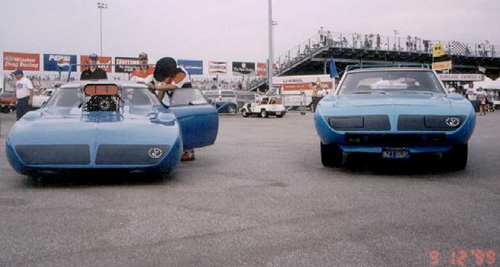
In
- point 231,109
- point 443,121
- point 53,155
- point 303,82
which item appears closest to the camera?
point 53,155

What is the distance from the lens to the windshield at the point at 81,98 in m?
6.03

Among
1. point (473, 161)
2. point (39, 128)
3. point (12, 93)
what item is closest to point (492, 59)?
point (12, 93)

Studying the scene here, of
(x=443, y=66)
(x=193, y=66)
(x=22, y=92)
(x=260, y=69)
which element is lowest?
(x=22, y=92)

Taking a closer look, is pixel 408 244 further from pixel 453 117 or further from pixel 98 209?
pixel 453 117

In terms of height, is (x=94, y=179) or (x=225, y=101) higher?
(x=225, y=101)

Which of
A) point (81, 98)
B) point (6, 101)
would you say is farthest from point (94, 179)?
point (6, 101)

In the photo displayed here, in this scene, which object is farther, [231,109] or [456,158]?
[231,109]

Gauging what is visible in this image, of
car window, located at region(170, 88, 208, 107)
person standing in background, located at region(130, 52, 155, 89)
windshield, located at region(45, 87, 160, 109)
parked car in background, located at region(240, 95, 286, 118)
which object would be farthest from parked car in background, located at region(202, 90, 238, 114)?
windshield, located at region(45, 87, 160, 109)

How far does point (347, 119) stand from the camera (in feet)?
18.2

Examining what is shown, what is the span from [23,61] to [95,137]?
56.2 m

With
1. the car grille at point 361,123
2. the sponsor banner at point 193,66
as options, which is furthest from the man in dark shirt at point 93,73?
the sponsor banner at point 193,66

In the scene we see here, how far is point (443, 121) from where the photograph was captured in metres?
5.40

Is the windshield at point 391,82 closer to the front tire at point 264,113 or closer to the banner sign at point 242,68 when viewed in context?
the front tire at point 264,113

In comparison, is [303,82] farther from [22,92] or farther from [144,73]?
[144,73]
